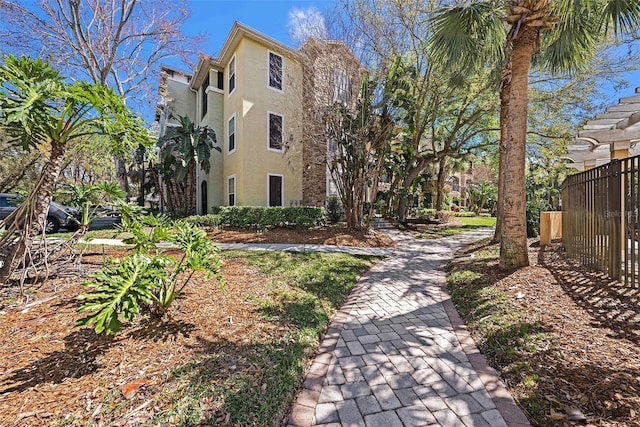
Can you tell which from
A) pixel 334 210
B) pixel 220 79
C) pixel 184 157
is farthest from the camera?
pixel 220 79

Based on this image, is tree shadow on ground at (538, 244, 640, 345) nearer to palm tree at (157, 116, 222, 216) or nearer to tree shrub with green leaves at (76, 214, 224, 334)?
tree shrub with green leaves at (76, 214, 224, 334)

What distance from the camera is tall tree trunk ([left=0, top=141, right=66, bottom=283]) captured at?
3.54 m

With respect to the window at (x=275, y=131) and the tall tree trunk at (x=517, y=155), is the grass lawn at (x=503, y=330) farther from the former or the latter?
the window at (x=275, y=131)

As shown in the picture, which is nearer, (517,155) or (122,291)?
(122,291)

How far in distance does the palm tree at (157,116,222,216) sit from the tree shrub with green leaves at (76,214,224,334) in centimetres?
1036

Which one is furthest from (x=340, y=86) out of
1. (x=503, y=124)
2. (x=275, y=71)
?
(x=275, y=71)

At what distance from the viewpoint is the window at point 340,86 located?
9977 millimetres

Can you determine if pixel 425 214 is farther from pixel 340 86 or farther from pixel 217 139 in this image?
pixel 217 139

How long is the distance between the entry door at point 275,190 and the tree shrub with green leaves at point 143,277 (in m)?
10.1

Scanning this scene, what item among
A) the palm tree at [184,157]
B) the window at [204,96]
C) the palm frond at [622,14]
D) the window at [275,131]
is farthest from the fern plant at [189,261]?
the window at [204,96]

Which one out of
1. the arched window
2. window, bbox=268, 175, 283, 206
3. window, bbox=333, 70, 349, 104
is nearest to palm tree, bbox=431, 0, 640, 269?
window, bbox=333, 70, 349, 104

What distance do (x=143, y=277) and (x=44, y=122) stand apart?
233 cm

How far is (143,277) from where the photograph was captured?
2.73 meters

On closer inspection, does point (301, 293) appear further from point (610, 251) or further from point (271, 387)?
point (610, 251)
